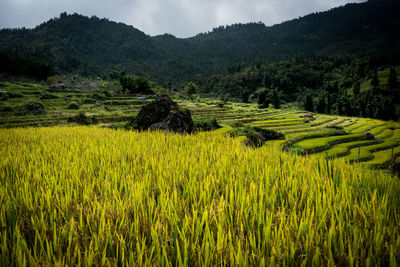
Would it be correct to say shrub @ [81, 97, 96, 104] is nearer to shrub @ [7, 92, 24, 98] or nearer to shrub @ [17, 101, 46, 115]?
shrub @ [7, 92, 24, 98]

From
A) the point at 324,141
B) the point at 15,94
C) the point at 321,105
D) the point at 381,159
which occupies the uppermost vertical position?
the point at 15,94

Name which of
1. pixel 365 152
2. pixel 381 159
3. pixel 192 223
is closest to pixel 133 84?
pixel 365 152

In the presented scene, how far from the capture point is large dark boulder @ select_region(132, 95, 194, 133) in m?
9.88

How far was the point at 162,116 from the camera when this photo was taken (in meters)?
10.9

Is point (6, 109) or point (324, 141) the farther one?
point (6, 109)

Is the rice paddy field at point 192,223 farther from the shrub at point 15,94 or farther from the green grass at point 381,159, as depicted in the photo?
the shrub at point 15,94

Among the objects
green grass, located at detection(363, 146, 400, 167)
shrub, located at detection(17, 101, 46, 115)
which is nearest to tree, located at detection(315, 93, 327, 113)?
green grass, located at detection(363, 146, 400, 167)

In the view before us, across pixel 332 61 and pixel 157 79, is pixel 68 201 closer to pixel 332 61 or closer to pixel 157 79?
pixel 157 79

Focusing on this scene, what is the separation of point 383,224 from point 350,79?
143m

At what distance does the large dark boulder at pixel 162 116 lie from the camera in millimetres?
9877

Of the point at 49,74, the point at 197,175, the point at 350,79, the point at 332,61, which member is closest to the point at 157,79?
the point at 49,74

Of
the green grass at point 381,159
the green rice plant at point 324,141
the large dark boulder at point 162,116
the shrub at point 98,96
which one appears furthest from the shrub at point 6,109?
the green grass at point 381,159

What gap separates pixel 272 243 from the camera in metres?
1.17

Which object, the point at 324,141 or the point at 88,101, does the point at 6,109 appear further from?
the point at 324,141
